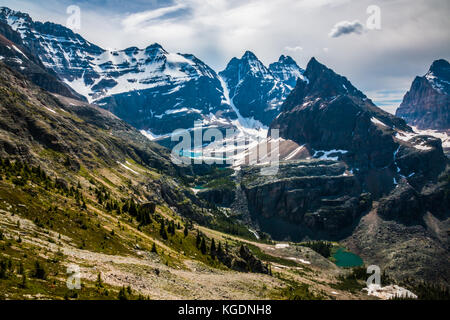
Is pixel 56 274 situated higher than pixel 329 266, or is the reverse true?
pixel 56 274

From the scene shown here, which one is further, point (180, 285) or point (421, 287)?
point (421, 287)

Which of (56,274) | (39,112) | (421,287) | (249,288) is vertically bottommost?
(421,287)

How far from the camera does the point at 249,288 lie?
67250mm

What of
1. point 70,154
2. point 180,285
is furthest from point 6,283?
point 70,154

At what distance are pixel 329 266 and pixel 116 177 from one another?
139 m

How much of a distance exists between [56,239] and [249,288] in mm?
40847

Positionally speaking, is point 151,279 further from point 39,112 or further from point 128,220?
point 39,112

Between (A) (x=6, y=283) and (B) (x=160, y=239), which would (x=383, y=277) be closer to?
(B) (x=160, y=239)

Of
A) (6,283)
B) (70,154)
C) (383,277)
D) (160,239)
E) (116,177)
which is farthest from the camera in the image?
(383,277)

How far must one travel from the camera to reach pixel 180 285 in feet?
157

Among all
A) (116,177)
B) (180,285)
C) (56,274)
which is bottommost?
(180,285)
